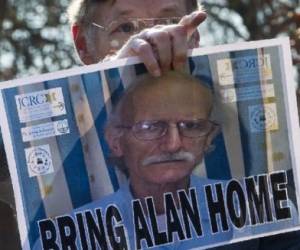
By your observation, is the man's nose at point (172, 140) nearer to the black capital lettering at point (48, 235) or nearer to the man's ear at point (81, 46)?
the black capital lettering at point (48, 235)

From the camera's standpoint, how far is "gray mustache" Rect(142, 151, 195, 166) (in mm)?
1131

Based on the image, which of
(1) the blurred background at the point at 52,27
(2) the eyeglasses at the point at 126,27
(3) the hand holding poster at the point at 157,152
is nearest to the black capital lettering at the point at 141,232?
(3) the hand holding poster at the point at 157,152

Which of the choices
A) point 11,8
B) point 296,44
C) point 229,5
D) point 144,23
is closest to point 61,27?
point 11,8

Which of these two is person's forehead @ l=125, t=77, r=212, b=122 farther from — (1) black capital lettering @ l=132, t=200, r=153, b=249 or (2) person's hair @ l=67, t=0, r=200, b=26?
(2) person's hair @ l=67, t=0, r=200, b=26

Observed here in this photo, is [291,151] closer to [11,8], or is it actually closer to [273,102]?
[273,102]

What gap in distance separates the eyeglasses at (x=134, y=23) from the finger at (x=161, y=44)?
204 millimetres

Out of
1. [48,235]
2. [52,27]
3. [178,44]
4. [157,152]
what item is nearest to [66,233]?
[48,235]

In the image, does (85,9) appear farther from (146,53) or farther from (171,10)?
(146,53)

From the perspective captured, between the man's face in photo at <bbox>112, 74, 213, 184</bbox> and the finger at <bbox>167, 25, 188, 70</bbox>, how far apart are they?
0.04 metres

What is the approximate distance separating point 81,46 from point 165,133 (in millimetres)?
307

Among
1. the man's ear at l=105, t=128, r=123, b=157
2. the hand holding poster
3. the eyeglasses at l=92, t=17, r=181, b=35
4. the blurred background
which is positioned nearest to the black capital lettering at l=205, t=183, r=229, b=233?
the hand holding poster

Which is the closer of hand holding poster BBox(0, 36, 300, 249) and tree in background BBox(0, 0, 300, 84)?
hand holding poster BBox(0, 36, 300, 249)

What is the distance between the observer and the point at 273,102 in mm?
1148

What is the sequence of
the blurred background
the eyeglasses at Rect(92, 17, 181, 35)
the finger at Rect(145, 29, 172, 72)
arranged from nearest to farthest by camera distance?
the finger at Rect(145, 29, 172, 72) < the eyeglasses at Rect(92, 17, 181, 35) < the blurred background
